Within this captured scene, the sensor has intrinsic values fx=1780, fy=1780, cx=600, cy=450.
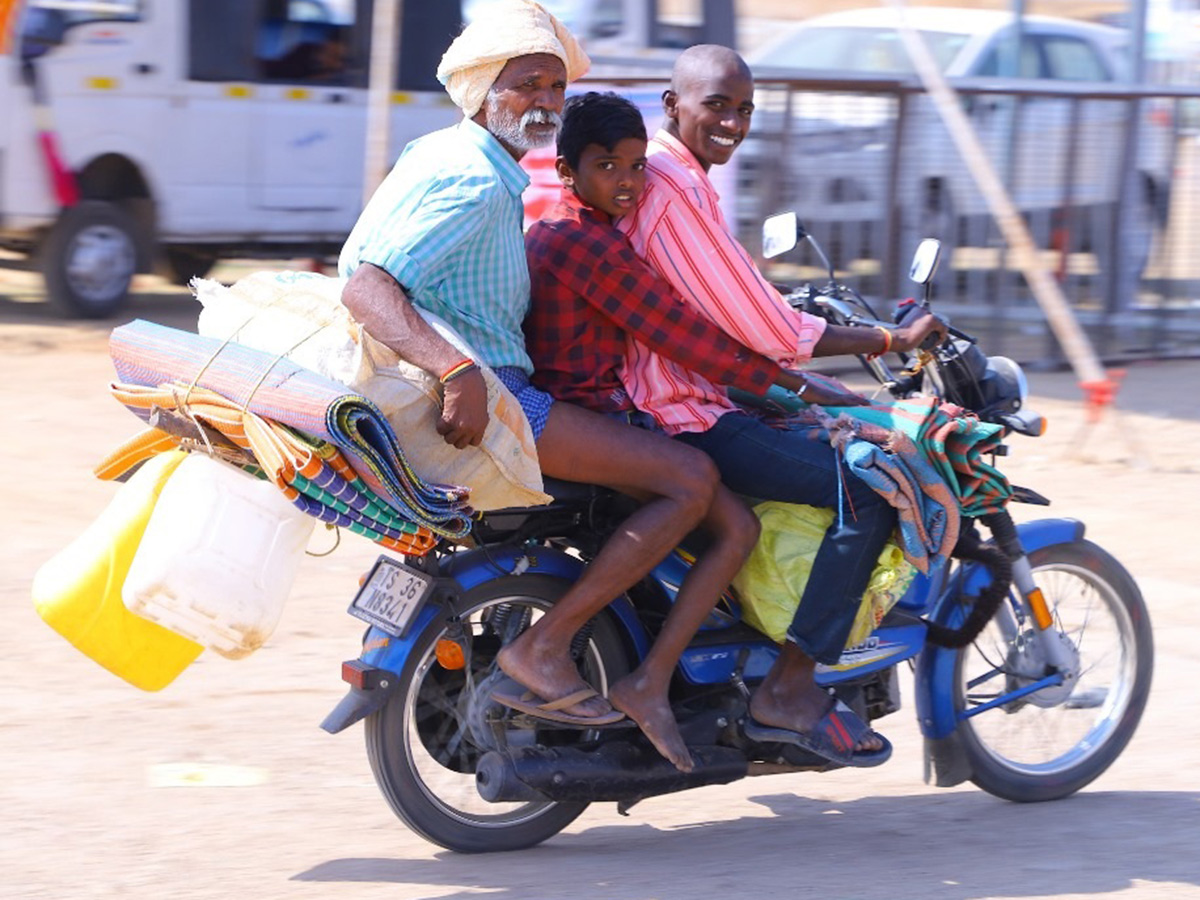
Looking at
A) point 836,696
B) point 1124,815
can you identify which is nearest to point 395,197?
point 836,696

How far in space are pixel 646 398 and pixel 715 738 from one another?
2.73ft

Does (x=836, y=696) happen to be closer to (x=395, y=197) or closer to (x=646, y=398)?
(x=646, y=398)

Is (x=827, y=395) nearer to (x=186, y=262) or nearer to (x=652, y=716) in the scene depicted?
(x=652, y=716)

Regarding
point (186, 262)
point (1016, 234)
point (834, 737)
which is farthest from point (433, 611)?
point (186, 262)

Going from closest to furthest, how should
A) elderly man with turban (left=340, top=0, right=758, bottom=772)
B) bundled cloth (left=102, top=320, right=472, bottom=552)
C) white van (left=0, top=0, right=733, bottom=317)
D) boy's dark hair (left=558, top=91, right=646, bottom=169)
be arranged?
bundled cloth (left=102, top=320, right=472, bottom=552), elderly man with turban (left=340, top=0, right=758, bottom=772), boy's dark hair (left=558, top=91, right=646, bottom=169), white van (left=0, top=0, right=733, bottom=317)

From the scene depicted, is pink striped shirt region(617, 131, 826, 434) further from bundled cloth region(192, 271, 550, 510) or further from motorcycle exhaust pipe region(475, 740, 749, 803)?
motorcycle exhaust pipe region(475, 740, 749, 803)

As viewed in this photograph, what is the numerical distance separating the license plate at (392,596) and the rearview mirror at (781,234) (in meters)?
1.16

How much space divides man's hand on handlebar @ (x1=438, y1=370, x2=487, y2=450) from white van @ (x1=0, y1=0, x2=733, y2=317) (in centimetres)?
823

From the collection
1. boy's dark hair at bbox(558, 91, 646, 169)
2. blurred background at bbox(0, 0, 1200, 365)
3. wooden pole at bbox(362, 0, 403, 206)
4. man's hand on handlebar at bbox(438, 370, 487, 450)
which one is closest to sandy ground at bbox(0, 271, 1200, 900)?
man's hand on handlebar at bbox(438, 370, 487, 450)

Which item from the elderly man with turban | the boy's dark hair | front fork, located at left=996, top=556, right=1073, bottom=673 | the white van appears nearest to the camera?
the elderly man with turban

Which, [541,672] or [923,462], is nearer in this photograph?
[541,672]

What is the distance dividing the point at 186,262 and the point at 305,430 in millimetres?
10261

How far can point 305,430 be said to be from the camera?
3.56m

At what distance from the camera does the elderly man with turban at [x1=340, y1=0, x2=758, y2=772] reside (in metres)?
3.69
